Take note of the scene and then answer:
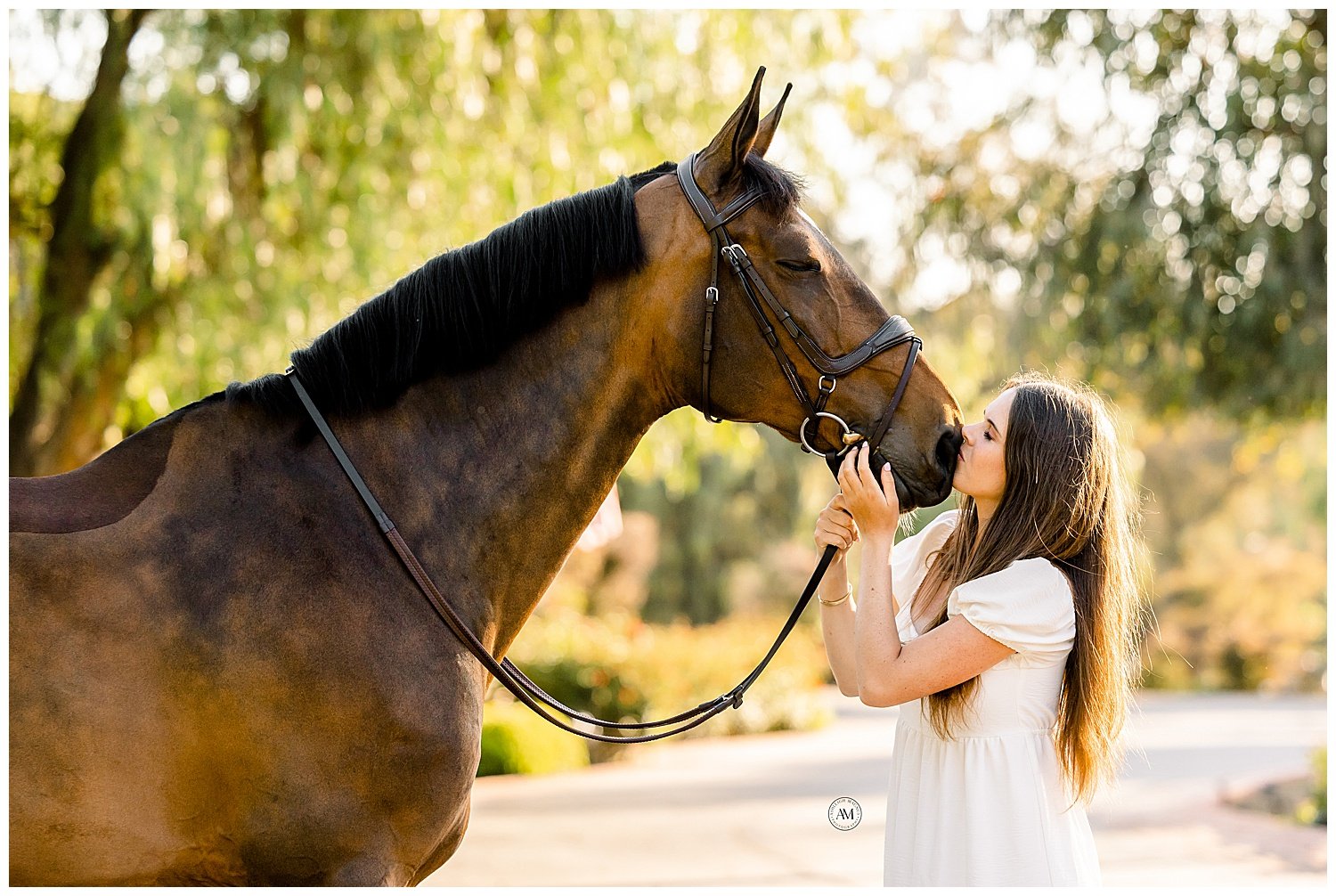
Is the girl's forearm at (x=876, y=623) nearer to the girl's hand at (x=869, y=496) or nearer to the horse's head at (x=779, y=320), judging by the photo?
the girl's hand at (x=869, y=496)

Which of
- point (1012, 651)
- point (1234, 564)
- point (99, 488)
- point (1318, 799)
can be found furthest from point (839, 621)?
point (1234, 564)

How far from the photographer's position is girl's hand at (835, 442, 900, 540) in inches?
86.6

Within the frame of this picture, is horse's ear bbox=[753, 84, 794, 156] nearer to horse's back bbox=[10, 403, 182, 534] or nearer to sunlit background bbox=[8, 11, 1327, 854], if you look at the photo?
horse's back bbox=[10, 403, 182, 534]

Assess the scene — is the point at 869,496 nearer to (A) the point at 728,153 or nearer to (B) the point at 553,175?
(A) the point at 728,153

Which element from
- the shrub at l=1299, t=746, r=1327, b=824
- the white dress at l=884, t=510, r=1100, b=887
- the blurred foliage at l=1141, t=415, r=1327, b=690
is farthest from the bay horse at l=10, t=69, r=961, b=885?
the blurred foliage at l=1141, t=415, r=1327, b=690

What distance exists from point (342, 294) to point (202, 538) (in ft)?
17.6

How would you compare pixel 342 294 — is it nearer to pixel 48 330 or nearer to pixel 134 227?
pixel 134 227

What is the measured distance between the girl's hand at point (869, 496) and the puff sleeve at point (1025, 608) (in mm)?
218

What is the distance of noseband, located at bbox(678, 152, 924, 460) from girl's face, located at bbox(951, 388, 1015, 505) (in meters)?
0.23

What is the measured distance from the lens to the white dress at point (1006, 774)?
2.22 m

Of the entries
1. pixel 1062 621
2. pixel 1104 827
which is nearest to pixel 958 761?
pixel 1062 621

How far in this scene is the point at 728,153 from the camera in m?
2.27

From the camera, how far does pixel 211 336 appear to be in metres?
6.78

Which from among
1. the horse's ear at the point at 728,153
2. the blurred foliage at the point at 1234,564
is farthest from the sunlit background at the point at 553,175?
the blurred foliage at the point at 1234,564
